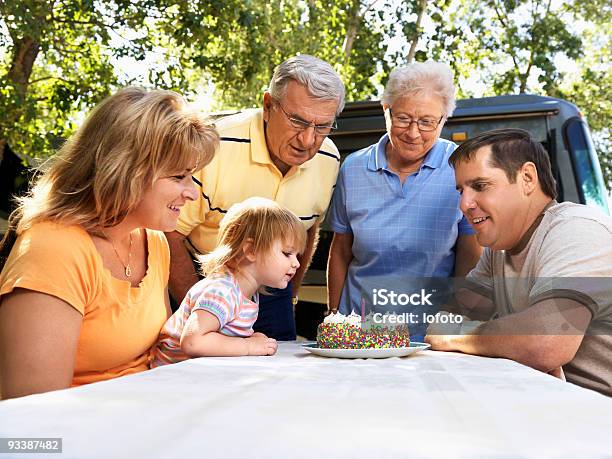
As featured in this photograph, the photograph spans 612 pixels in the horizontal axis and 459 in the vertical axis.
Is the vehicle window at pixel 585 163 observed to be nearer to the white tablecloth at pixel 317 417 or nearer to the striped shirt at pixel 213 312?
Result: the striped shirt at pixel 213 312

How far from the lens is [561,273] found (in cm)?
222

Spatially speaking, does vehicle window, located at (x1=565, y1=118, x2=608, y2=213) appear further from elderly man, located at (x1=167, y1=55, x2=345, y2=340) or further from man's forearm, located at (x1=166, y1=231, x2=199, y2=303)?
man's forearm, located at (x1=166, y1=231, x2=199, y2=303)

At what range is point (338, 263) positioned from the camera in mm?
3574

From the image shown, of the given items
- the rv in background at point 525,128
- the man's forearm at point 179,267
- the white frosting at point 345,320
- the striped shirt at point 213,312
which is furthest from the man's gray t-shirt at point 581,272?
the rv in background at point 525,128

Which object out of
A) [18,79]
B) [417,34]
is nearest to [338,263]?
[18,79]

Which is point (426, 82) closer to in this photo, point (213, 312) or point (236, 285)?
point (236, 285)

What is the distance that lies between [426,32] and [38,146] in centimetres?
1003

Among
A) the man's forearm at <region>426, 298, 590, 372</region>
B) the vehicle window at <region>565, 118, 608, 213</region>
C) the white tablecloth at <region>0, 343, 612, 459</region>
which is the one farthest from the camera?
the vehicle window at <region>565, 118, 608, 213</region>

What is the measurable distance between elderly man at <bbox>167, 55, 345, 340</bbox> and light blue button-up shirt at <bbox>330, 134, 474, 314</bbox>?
237 millimetres

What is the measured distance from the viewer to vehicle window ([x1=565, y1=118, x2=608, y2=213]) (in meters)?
5.74

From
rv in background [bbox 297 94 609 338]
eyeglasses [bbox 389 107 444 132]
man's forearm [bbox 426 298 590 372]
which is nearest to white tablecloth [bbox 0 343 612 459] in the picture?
man's forearm [bbox 426 298 590 372]

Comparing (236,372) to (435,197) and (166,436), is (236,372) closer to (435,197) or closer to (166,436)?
(166,436)

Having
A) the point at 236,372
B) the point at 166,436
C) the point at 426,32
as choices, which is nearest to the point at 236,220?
the point at 236,372

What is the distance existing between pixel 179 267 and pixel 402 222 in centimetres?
95
